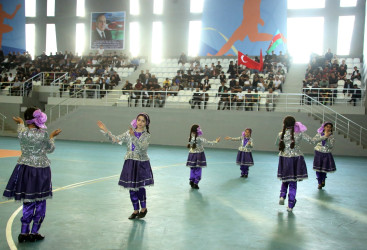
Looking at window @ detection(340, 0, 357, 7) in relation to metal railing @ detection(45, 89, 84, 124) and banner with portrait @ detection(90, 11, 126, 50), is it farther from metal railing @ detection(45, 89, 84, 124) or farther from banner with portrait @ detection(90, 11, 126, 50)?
metal railing @ detection(45, 89, 84, 124)

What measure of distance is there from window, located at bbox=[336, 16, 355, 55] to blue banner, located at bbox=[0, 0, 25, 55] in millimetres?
24342

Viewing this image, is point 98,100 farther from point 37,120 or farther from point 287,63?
point 37,120

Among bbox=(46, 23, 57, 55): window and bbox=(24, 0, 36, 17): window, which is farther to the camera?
bbox=(24, 0, 36, 17): window

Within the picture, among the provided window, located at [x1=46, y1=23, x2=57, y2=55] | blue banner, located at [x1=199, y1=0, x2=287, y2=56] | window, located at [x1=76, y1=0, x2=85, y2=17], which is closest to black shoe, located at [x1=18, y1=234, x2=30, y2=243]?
blue banner, located at [x1=199, y1=0, x2=287, y2=56]

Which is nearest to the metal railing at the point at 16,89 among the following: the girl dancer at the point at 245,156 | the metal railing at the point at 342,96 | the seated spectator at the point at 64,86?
the seated spectator at the point at 64,86

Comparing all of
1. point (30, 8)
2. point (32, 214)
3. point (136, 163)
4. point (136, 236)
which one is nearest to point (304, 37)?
point (30, 8)

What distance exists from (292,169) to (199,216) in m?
1.95

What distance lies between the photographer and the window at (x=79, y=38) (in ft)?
112

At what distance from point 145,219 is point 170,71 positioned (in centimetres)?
2111

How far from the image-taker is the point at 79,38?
34438 mm

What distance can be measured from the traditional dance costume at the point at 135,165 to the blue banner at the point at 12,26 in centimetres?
2910

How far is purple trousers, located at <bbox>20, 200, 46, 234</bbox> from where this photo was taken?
517 centimetres

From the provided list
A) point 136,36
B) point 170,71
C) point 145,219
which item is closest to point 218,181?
point 145,219

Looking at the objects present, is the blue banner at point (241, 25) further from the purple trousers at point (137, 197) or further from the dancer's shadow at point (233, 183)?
the purple trousers at point (137, 197)
